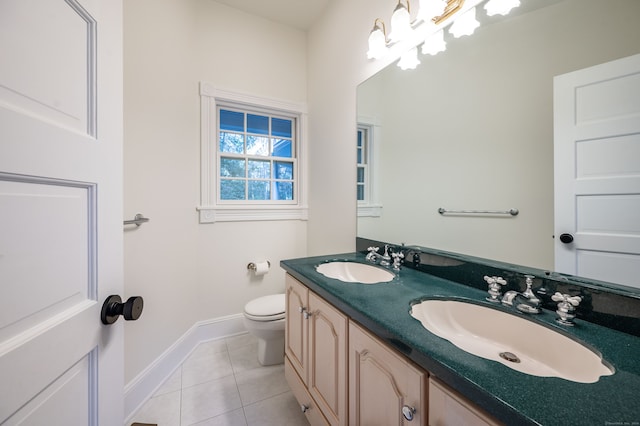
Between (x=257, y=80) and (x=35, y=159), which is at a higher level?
(x=257, y=80)

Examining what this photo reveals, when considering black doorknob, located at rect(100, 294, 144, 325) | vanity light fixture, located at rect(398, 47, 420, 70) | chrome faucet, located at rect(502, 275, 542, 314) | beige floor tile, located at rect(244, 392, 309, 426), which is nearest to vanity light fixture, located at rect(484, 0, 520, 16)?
vanity light fixture, located at rect(398, 47, 420, 70)

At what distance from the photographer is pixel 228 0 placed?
84.6 inches

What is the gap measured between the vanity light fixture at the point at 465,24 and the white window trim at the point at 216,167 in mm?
1587

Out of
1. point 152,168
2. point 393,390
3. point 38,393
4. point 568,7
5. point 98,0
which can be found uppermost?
point 568,7

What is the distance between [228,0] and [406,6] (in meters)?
1.62

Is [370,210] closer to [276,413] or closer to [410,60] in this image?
[410,60]

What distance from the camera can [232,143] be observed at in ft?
7.75

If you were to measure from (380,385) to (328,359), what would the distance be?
331mm

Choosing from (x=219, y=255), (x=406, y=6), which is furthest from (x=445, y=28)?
(x=219, y=255)

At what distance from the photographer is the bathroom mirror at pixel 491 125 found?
0.82 metres

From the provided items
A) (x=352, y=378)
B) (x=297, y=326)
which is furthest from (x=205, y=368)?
(x=352, y=378)

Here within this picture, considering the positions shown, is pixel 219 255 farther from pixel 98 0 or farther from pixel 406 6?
pixel 406 6

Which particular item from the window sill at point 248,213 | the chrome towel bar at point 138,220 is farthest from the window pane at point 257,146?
the chrome towel bar at point 138,220

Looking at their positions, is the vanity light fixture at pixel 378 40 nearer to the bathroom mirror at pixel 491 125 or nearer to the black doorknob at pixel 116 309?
the bathroom mirror at pixel 491 125
